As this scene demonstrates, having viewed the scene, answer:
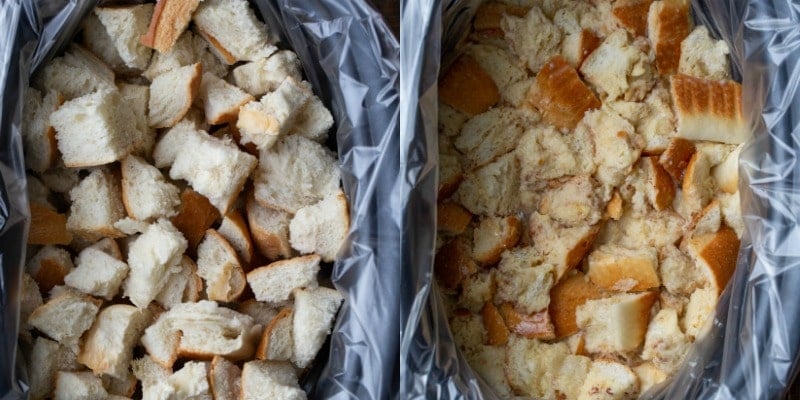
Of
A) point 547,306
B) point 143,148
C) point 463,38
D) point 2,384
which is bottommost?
point 2,384

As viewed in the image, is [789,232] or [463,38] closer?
[789,232]

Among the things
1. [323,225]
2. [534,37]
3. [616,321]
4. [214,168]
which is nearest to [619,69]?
[534,37]

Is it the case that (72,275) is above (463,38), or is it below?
below

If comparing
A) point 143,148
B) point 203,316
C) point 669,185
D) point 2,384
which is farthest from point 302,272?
point 669,185

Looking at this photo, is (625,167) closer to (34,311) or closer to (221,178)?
(221,178)

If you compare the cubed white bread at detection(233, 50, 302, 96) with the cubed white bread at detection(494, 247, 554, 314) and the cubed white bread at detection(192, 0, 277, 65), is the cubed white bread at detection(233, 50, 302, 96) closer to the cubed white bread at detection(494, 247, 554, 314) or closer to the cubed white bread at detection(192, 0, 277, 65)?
the cubed white bread at detection(192, 0, 277, 65)

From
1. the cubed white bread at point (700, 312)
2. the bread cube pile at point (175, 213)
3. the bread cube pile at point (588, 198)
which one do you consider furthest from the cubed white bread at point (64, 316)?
the cubed white bread at point (700, 312)
